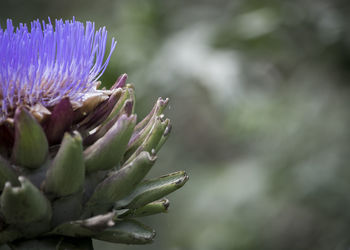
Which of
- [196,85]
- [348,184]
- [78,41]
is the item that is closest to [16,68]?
[78,41]

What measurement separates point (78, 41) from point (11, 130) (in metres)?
0.29

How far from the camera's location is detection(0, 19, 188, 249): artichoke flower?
1.36m

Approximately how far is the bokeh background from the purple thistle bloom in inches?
42.5

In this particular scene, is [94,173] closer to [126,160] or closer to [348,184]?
[126,160]

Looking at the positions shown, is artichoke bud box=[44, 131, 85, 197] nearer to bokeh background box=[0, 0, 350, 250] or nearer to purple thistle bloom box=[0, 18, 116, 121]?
purple thistle bloom box=[0, 18, 116, 121]

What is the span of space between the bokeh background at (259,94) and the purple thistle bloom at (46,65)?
1.08m

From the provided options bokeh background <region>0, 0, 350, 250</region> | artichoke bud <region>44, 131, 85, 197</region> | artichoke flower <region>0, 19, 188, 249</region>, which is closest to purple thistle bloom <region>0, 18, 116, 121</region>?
artichoke flower <region>0, 19, 188, 249</region>

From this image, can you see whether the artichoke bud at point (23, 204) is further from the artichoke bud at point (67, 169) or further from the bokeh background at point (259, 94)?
the bokeh background at point (259, 94)

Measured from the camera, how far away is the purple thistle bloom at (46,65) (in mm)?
1473

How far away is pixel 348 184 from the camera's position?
271 centimetres

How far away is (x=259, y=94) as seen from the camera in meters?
2.81

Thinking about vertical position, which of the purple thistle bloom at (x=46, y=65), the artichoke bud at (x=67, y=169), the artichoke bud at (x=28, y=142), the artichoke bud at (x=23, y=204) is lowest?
the artichoke bud at (x=23, y=204)

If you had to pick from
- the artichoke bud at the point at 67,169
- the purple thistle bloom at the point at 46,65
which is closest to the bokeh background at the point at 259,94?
the purple thistle bloom at the point at 46,65

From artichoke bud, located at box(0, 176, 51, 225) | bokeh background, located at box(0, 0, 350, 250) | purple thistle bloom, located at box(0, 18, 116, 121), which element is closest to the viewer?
artichoke bud, located at box(0, 176, 51, 225)
